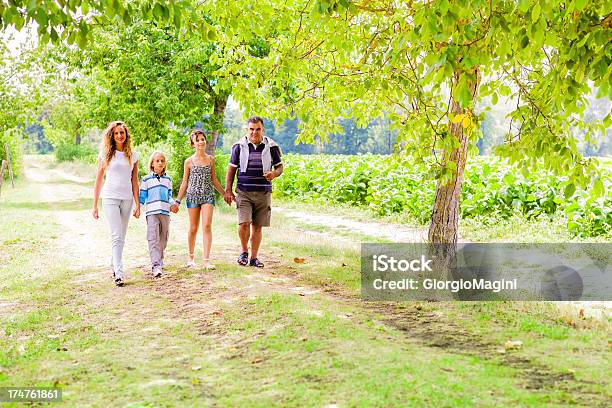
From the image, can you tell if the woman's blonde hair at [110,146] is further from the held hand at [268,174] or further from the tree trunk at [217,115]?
the tree trunk at [217,115]

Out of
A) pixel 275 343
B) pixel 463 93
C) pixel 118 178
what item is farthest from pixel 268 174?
pixel 463 93

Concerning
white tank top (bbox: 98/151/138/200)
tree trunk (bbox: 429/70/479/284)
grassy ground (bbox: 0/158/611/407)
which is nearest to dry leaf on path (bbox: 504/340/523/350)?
grassy ground (bbox: 0/158/611/407)

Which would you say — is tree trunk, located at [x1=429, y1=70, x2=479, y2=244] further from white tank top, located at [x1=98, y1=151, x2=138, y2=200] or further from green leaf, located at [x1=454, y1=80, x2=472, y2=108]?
white tank top, located at [x1=98, y1=151, x2=138, y2=200]

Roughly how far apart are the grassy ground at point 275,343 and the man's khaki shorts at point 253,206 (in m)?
0.80

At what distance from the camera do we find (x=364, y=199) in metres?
21.7

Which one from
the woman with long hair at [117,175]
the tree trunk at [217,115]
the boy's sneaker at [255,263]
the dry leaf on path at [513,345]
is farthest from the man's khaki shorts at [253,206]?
the tree trunk at [217,115]

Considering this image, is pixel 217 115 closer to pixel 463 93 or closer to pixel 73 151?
pixel 463 93

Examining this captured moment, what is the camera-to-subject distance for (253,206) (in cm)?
930

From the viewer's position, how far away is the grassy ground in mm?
4633

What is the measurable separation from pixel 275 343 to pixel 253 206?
371cm

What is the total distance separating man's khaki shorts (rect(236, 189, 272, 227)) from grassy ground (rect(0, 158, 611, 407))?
2.64ft

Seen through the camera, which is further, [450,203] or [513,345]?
[450,203]

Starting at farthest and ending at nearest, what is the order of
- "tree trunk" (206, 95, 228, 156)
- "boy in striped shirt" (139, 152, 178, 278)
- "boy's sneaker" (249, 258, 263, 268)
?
"tree trunk" (206, 95, 228, 156), "boy's sneaker" (249, 258, 263, 268), "boy in striped shirt" (139, 152, 178, 278)

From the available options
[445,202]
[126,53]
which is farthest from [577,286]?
[126,53]
